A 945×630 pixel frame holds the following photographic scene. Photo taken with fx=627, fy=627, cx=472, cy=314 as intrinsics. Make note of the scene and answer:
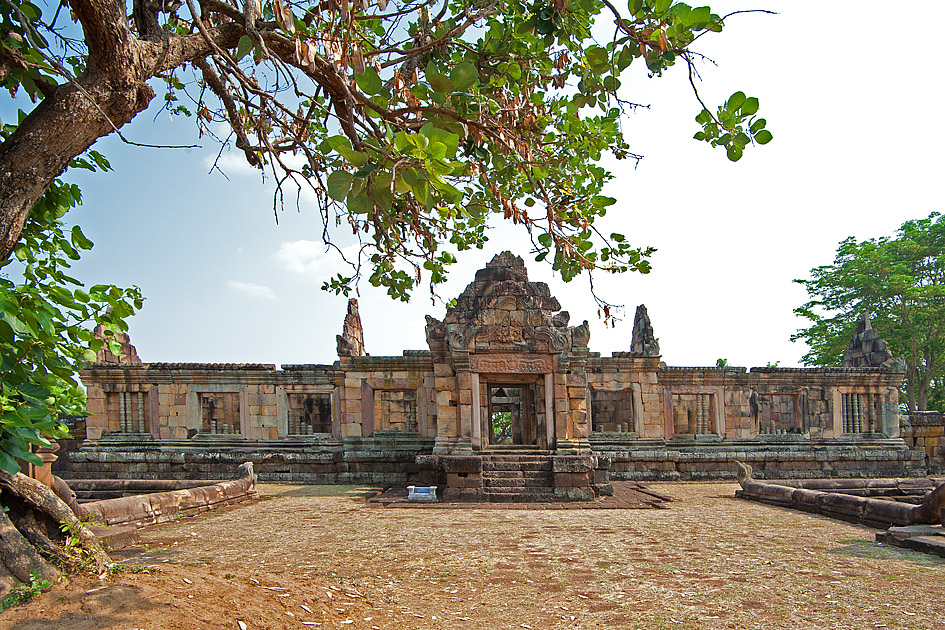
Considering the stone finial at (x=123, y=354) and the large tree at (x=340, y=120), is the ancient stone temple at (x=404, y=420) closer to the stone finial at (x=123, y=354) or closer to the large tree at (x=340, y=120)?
the stone finial at (x=123, y=354)

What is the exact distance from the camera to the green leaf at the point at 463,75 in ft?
10.5

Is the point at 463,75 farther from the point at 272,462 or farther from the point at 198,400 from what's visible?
the point at 198,400

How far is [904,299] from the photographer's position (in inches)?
1008

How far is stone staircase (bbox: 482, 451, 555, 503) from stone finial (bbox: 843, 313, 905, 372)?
455 inches

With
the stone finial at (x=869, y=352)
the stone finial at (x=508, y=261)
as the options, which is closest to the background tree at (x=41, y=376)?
the stone finial at (x=508, y=261)

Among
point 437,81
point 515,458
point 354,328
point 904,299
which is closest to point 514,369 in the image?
point 515,458

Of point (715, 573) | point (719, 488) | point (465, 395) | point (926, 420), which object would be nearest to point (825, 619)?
point (715, 573)

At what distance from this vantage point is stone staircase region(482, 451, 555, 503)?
11.4 meters

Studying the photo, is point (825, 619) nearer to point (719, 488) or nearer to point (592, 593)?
point (592, 593)

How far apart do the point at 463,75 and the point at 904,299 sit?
28.5 metres

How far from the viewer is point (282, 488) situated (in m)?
13.9

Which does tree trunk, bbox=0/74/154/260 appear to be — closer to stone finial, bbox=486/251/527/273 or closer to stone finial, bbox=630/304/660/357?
stone finial, bbox=486/251/527/273

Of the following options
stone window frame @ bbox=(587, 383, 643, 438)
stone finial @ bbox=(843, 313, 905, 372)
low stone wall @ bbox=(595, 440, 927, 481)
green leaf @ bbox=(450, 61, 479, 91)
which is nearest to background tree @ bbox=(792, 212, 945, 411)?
stone finial @ bbox=(843, 313, 905, 372)

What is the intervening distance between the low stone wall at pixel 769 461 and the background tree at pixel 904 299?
10.9 meters
